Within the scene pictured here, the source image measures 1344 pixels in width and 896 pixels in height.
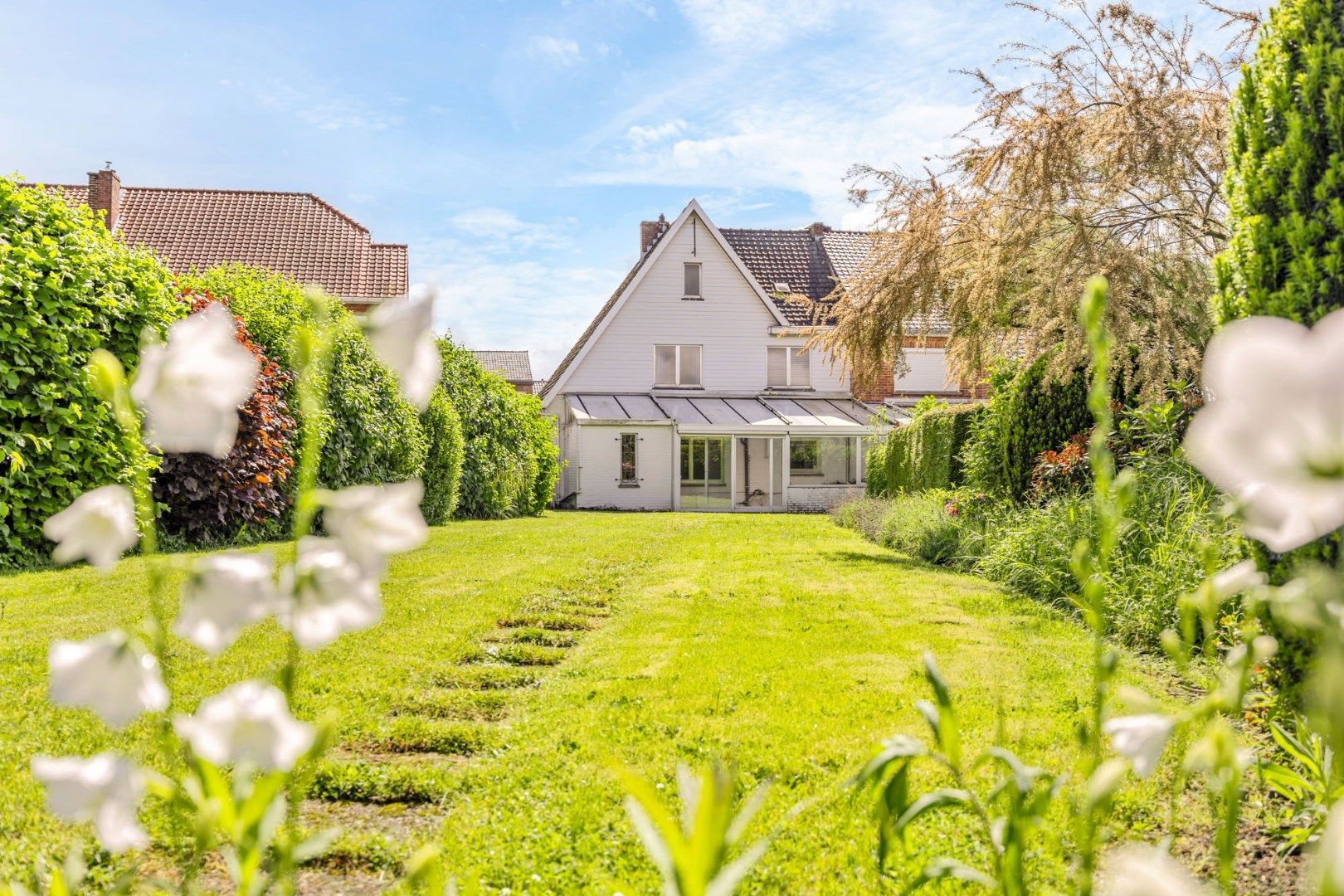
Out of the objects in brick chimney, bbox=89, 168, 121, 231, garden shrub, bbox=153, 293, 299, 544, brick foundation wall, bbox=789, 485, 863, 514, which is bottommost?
brick foundation wall, bbox=789, 485, 863, 514

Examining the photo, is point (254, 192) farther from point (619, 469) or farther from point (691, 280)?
point (619, 469)

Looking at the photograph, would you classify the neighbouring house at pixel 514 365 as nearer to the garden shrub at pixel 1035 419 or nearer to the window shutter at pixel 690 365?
the window shutter at pixel 690 365

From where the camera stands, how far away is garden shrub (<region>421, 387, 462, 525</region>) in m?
15.3

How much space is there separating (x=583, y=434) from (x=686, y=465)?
2.95 metres

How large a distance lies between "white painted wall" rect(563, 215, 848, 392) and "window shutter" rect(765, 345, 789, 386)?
23 centimetres

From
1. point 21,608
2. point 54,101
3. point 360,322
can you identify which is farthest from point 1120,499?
point 54,101

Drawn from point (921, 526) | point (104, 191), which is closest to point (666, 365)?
point (104, 191)

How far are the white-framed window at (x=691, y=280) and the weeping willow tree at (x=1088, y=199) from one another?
15792 millimetres

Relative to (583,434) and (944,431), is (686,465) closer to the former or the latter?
(583,434)

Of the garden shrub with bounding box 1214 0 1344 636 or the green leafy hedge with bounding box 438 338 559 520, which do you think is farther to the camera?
the green leafy hedge with bounding box 438 338 559 520

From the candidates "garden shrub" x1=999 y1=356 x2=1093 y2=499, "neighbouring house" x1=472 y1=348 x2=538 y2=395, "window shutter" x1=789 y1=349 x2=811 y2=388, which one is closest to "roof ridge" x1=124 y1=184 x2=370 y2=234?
"window shutter" x1=789 y1=349 x2=811 y2=388

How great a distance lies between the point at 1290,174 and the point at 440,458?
1336 centimetres

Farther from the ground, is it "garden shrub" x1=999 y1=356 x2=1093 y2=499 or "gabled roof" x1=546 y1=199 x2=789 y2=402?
"gabled roof" x1=546 y1=199 x2=789 y2=402

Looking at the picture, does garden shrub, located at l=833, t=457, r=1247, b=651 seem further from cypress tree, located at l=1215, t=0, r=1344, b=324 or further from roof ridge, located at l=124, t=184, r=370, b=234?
roof ridge, located at l=124, t=184, r=370, b=234
